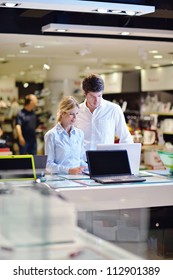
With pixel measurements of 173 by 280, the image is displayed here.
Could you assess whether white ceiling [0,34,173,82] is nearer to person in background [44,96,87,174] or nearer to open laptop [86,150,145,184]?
person in background [44,96,87,174]

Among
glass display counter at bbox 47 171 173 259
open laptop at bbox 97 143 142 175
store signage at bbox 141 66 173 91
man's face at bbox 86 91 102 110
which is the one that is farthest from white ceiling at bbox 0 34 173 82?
glass display counter at bbox 47 171 173 259

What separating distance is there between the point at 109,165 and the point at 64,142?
2.06ft

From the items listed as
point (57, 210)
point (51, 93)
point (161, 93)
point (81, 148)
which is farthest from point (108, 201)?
point (51, 93)

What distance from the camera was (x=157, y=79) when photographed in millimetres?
11930

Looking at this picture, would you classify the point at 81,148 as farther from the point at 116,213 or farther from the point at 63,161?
the point at 116,213

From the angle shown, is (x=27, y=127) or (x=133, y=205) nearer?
(x=133, y=205)

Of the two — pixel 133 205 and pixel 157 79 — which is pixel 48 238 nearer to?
pixel 133 205

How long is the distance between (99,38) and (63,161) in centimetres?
324

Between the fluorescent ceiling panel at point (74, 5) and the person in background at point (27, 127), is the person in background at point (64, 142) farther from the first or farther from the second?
the person in background at point (27, 127)

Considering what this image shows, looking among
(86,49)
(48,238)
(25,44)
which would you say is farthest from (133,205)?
(86,49)

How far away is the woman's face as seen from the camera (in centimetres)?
484

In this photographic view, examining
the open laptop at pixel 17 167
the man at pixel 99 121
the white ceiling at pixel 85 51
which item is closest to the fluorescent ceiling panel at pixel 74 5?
the man at pixel 99 121

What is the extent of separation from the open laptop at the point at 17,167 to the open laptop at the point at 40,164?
7cm

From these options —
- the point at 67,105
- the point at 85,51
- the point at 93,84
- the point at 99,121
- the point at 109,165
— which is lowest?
the point at 109,165
